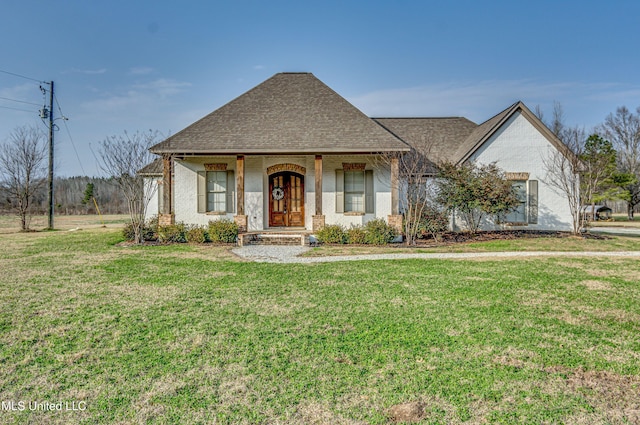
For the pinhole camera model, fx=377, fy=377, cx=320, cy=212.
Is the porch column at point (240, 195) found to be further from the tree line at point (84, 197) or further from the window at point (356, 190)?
the tree line at point (84, 197)

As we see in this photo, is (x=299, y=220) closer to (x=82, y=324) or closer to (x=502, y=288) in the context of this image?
(x=502, y=288)

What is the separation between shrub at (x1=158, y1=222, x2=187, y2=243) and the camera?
1472 centimetres

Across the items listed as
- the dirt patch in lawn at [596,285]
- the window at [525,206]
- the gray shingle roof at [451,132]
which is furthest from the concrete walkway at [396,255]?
the gray shingle roof at [451,132]

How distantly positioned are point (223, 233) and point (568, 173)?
49.0 feet

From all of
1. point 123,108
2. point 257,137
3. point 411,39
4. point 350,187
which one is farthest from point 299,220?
point 123,108

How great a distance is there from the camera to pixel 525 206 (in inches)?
675

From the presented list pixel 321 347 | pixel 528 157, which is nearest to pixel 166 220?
pixel 321 347

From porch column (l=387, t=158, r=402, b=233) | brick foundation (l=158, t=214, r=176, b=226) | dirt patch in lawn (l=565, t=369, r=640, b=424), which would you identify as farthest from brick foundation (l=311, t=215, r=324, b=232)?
dirt patch in lawn (l=565, t=369, r=640, b=424)

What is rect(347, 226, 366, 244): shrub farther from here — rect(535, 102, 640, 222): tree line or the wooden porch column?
rect(535, 102, 640, 222): tree line

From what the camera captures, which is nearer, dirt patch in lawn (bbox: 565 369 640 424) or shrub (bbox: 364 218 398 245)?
dirt patch in lawn (bbox: 565 369 640 424)

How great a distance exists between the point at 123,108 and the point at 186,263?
647 inches

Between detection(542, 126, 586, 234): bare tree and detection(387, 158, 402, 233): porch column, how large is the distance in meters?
6.79

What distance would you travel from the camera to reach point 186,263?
9.99 metres

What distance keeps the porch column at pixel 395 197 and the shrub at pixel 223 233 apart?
241 inches
